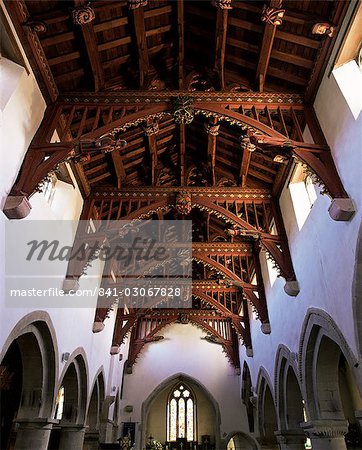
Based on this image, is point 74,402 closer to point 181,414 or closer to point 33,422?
point 33,422

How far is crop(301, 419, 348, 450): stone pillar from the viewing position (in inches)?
317

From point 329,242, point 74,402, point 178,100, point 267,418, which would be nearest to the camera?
point 329,242

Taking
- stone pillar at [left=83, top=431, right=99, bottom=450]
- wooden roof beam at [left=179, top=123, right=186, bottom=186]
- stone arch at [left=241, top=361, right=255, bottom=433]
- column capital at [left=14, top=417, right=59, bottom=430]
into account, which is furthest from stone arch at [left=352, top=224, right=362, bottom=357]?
stone arch at [left=241, top=361, right=255, bottom=433]

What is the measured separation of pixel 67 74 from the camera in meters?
8.18

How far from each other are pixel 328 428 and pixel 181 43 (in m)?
9.26

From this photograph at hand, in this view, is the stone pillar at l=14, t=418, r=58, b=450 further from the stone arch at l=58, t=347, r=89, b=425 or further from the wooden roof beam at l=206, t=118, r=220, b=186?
the wooden roof beam at l=206, t=118, r=220, b=186

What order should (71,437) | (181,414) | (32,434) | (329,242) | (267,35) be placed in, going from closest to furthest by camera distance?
(267,35), (329,242), (32,434), (71,437), (181,414)

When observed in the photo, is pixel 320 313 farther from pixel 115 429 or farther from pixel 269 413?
pixel 115 429

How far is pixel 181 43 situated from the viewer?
8359mm

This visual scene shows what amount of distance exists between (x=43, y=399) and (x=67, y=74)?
300 inches

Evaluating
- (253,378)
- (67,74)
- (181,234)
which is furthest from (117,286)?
(67,74)

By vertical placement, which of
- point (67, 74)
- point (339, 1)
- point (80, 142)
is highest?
point (67, 74)

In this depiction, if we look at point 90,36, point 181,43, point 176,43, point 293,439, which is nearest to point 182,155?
point 176,43

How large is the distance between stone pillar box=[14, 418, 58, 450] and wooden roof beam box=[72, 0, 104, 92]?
25.7ft
